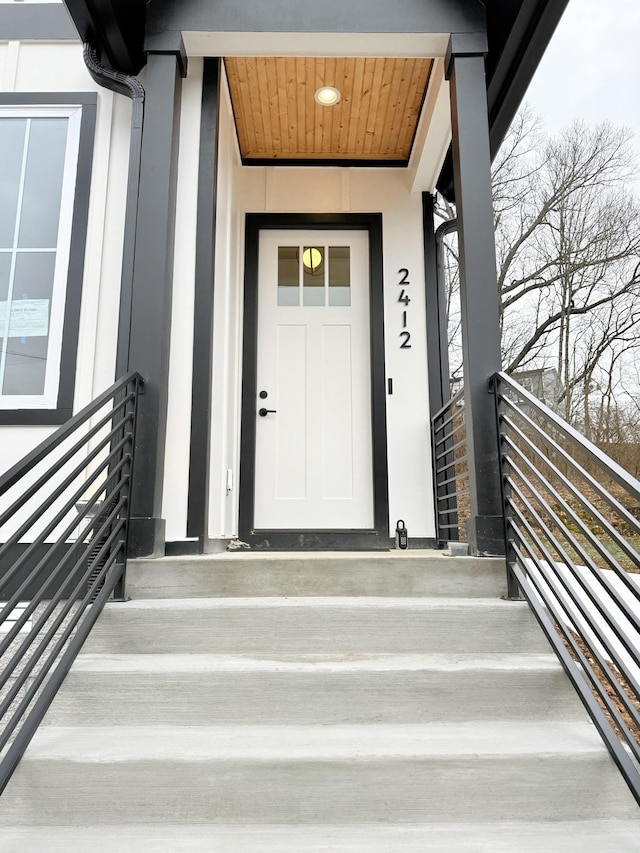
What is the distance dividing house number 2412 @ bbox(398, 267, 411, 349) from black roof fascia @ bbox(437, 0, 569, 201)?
111cm

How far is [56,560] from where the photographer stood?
2.49 metres

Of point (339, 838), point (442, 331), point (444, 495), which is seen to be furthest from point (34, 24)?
point (339, 838)

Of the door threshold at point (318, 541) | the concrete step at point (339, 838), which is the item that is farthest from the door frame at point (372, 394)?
the concrete step at point (339, 838)

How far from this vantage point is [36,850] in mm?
1270

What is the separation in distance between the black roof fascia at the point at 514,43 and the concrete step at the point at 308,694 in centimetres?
278

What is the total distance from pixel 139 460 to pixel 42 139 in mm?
1859

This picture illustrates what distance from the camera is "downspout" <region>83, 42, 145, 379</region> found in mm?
2576

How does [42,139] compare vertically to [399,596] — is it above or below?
above

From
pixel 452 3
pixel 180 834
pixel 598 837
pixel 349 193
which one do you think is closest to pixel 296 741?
pixel 180 834

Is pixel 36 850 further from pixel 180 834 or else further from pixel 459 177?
pixel 459 177

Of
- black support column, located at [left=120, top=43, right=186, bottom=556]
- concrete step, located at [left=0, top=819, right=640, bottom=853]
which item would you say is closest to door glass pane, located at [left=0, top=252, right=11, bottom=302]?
black support column, located at [left=120, top=43, right=186, bottom=556]

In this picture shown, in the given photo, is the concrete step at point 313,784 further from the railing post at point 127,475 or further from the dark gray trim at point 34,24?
the dark gray trim at point 34,24

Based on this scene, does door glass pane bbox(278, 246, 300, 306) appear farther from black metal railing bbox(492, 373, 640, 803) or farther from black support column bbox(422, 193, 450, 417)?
black metal railing bbox(492, 373, 640, 803)

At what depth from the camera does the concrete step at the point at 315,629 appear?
1.91 m
